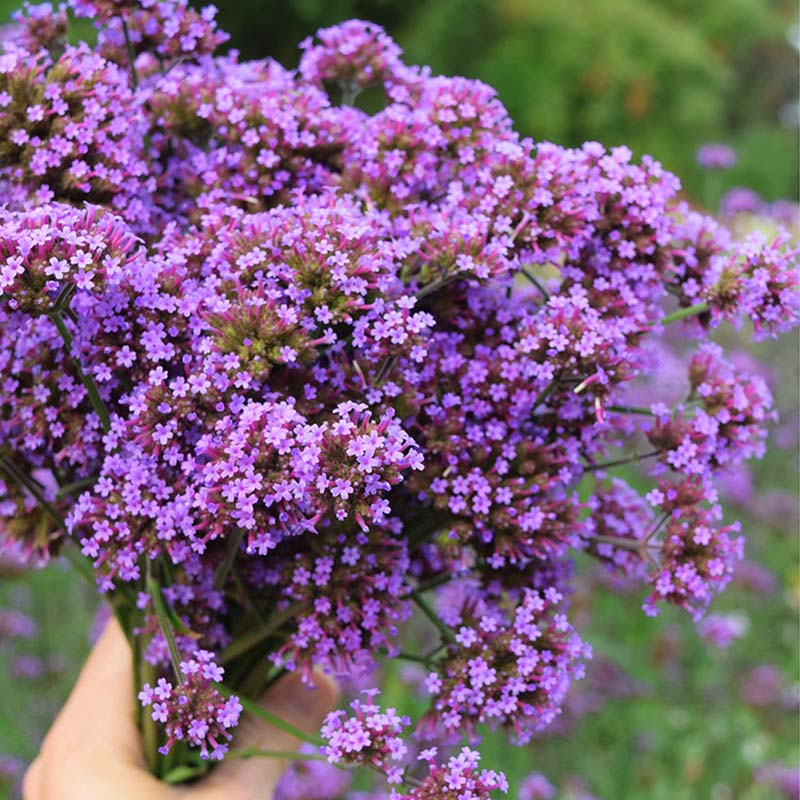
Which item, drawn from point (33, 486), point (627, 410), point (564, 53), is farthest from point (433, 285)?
point (564, 53)

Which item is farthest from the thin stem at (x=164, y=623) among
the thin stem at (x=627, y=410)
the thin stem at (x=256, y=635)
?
the thin stem at (x=627, y=410)

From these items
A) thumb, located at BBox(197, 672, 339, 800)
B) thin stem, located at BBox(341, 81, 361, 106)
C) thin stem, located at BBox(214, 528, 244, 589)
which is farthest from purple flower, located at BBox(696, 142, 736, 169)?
thin stem, located at BBox(214, 528, 244, 589)

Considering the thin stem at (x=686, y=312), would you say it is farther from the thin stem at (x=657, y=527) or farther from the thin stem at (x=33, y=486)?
the thin stem at (x=33, y=486)

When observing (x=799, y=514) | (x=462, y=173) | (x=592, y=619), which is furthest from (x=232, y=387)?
(x=799, y=514)

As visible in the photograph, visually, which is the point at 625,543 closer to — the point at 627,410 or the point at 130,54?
the point at 627,410

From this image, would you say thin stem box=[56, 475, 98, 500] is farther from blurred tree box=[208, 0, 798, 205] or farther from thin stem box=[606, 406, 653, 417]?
blurred tree box=[208, 0, 798, 205]

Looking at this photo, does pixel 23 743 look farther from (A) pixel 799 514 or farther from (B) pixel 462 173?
(A) pixel 799 514

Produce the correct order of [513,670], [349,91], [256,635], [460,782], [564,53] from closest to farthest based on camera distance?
[460,782], [513,670], [256,635], [349,91], [564,53]
